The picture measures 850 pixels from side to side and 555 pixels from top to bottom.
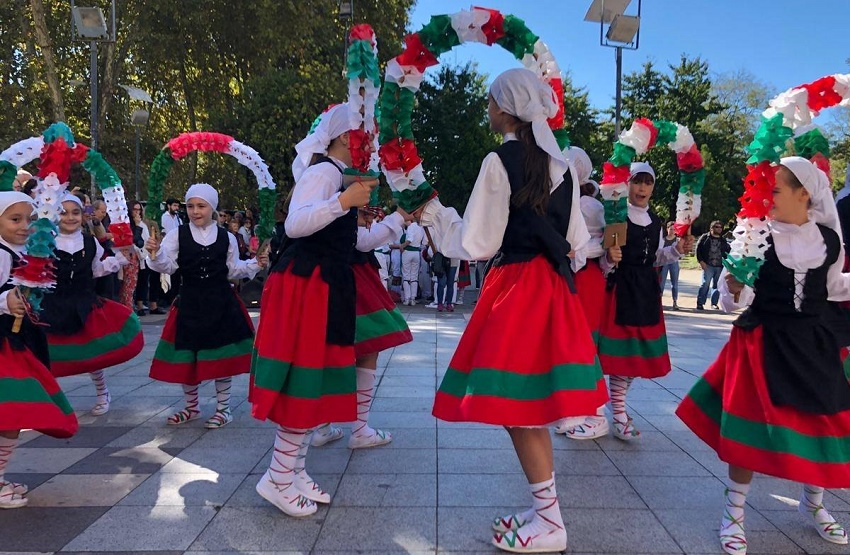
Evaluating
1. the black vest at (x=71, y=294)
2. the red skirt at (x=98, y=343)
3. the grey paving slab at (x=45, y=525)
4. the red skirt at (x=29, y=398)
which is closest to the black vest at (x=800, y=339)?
the grey paving slab at (x=45, y=525)

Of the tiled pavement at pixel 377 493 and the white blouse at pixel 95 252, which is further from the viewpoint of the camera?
the white blouse at pixel 95 252

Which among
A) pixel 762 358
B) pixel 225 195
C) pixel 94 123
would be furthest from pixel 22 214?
pixel 225 195

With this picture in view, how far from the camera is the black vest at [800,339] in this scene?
2760 mm

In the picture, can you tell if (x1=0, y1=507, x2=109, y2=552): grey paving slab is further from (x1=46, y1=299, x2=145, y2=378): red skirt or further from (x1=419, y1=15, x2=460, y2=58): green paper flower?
(x1=419, y1=15, x2=460, y2=58): green paper flower

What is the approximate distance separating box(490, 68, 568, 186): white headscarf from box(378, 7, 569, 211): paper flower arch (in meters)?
0.48

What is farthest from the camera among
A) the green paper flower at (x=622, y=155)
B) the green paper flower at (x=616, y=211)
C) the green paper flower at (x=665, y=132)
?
the green paper flower at (x=665, y=132)

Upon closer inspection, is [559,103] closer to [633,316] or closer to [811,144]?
[811,144]

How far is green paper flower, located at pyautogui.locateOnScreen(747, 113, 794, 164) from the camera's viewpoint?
304 centimetres

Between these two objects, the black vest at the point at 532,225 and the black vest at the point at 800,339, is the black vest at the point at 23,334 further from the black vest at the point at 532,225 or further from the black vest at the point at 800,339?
the black vest at the point at 800,339

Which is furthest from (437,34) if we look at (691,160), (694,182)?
(694,182)

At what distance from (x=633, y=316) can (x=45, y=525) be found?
370 cm

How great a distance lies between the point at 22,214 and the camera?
139 inches

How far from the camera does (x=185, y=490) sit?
3.49 m

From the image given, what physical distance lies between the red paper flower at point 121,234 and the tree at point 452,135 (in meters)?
17.4
